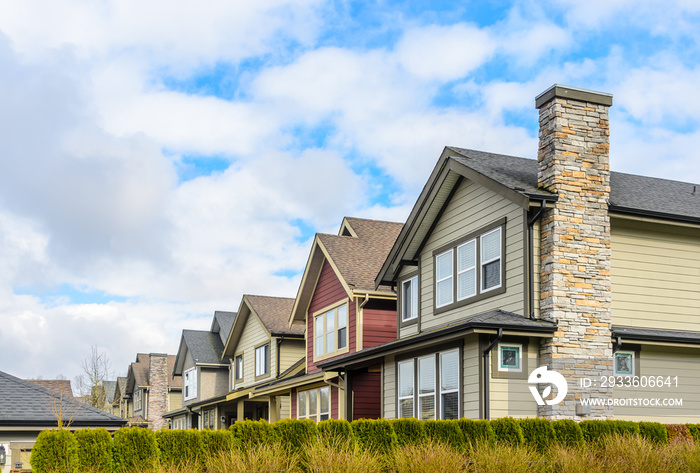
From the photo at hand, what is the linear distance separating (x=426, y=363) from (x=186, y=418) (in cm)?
2921

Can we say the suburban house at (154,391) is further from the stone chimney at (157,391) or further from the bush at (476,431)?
the bush at (476,431)

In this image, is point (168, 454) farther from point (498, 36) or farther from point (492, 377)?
point (498, 36)

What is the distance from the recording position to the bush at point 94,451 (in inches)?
413

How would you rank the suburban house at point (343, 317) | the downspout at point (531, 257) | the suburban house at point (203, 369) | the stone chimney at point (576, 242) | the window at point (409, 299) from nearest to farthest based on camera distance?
the stone chimney at point (576, 242) → the downspout at point (531, 257) → the window at point (409, 299) → the suburban house at point (343, 317) → the suburban house at point (203, 369)

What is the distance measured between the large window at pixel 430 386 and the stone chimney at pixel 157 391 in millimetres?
34058

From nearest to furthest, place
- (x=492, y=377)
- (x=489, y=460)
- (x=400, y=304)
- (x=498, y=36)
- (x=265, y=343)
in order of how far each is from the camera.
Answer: (x=489, y=460) → (x=492, y=377) → (x=498, y=36) → (x=400, y=304) → (x=265, y=343)

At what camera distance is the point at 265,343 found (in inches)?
1268

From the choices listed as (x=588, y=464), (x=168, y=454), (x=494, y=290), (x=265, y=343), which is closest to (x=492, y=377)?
(x=494, y=290)

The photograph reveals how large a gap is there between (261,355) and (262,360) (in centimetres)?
24

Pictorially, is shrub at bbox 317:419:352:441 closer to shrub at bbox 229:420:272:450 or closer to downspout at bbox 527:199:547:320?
shrub at bbox 229:420:272:450

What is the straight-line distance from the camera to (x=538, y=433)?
12.5 m

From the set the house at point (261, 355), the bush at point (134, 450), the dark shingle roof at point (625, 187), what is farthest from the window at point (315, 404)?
the bush at point (134, 450)

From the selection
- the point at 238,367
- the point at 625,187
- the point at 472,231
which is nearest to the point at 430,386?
the point at 472,231

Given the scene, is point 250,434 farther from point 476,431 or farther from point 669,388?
point 669,388
